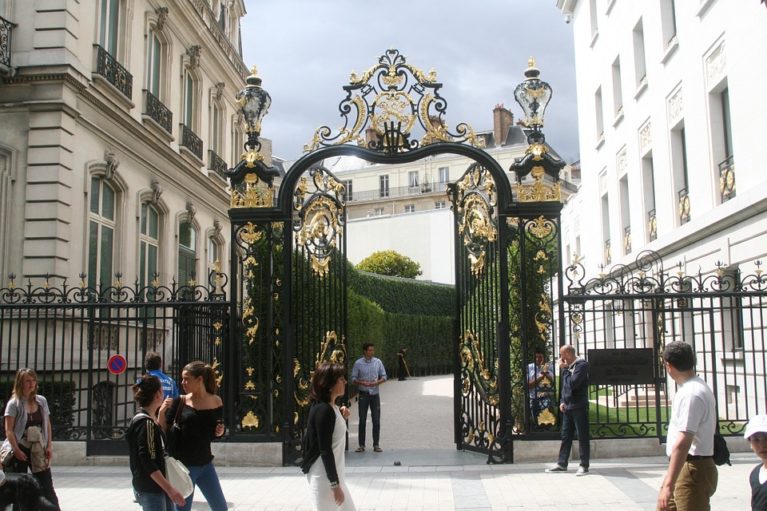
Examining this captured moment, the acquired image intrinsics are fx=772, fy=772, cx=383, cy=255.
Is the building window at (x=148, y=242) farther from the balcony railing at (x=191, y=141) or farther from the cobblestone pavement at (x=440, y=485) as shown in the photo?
the cobblestone pavement at (x=440, y=485)

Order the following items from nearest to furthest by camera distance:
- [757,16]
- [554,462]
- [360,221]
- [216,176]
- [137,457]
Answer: [137,457], [554,462], [757,16], [216,176], [360,221]

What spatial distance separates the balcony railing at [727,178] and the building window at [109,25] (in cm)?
1234

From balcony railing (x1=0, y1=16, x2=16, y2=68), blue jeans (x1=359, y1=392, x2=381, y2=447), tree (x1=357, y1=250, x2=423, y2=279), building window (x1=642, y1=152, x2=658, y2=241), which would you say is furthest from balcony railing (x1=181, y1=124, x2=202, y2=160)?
tree (x1=357, y1=250, x2=423, y2=279)

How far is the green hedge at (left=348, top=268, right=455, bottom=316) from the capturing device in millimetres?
31312

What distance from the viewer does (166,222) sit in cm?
1861

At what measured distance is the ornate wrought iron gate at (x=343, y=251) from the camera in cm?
1012

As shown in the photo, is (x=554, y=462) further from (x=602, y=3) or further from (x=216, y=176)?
(x=602, y=3)

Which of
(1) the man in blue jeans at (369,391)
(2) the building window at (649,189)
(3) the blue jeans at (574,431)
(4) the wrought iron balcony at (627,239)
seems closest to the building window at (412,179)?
(4) the wrought iron balcony at (627,239)

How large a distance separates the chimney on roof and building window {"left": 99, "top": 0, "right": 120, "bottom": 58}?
4136 centimetres

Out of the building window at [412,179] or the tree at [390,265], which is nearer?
the tree at [390,265]

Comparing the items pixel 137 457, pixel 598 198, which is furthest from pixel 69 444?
pixel 598 198

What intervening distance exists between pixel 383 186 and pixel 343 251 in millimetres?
48612

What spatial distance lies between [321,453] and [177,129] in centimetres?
1566

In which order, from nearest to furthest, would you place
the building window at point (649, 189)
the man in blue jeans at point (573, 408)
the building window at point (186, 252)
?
the man in blue jeans at point (573, 408)
the building window at point (649, 189)
the building window at point (186, 252)
